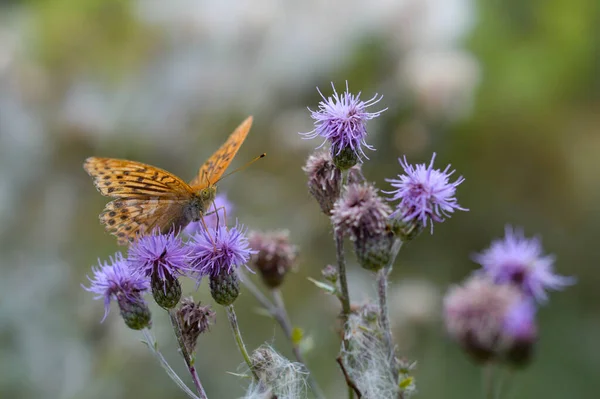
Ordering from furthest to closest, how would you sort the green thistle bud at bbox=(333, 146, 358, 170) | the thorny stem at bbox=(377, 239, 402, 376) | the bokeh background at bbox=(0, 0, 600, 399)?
the bokeh background at bbox=(0, 0, 600, 399) → the green thistle bud at bbox=(333, 146, 358, 170) → the thorny stem at bbox=(377, 239, 402, 376)

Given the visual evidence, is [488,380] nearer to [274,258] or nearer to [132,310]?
[274,258]

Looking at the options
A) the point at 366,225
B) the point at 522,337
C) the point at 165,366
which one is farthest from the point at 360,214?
the point at 522,337

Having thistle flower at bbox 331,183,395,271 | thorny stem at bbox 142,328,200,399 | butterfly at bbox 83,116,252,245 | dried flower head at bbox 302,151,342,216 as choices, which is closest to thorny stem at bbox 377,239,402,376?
thistle flower at bbox 331,183,395,271

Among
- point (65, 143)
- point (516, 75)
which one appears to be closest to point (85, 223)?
point (65, 143)

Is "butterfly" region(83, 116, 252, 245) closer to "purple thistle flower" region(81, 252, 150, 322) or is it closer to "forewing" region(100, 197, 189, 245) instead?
"forewing" region(100, 197, 189, 245)

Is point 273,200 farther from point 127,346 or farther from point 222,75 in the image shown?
point 127,346
